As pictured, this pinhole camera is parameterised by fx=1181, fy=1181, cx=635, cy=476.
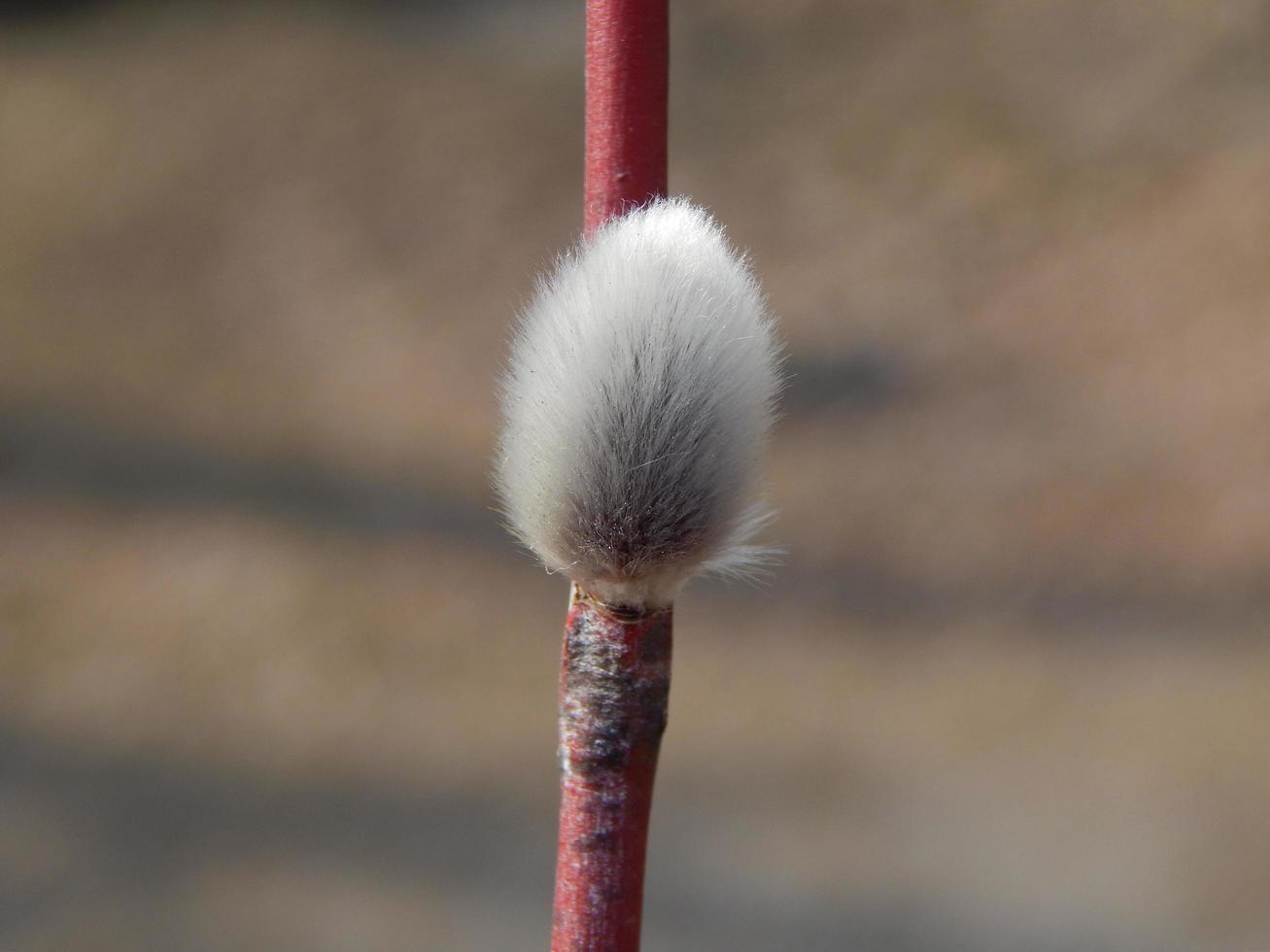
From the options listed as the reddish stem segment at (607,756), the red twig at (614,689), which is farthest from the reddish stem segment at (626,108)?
the reddish stem segment at (607,756)

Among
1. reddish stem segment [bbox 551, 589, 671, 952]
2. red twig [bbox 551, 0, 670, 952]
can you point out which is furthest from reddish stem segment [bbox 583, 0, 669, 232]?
reddish stem segment [bbox 551, 589, 671, 952]

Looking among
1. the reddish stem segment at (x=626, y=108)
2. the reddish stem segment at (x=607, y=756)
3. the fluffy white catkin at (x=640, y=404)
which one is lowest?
the reddish stem segment at (x=607, y=756)

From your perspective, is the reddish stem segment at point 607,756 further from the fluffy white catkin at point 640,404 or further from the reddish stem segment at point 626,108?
the reddish stem segment at point 626,108

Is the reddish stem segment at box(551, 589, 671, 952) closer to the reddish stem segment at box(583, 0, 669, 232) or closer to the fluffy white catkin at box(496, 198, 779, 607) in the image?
the fluffy white catkin at box(496, 198, 779, 607)

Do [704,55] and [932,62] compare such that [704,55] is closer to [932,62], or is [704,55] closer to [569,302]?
[932,62]

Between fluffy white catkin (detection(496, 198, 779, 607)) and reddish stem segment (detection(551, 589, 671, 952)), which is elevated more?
fluffy white catkin (detection(496, 198, 779, 607))

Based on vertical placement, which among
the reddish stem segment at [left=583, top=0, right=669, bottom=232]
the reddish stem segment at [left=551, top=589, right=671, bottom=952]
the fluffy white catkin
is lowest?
the reddish stem segment at [left=551, top=589, right=671, bottom=952]
